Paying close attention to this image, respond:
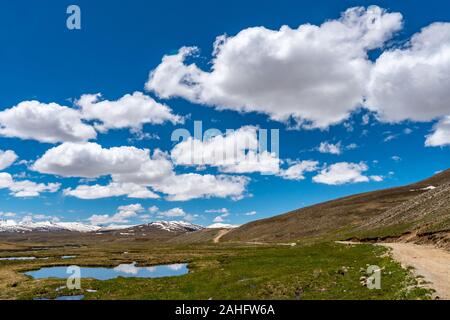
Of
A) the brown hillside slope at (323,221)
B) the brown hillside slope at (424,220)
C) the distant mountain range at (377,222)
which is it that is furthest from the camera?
the brown hillside slope at (323,221)

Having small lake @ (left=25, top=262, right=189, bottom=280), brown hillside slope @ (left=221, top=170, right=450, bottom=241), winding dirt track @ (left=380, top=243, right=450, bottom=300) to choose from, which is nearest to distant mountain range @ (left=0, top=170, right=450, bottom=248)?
brown hillside slope @ (left=221, top=170, right=450, bottom=241)

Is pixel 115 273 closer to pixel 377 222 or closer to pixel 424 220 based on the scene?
pixel 424 220

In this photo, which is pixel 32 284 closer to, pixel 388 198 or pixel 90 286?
pixel 90 286

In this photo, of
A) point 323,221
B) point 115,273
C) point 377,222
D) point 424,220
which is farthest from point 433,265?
point 323,221

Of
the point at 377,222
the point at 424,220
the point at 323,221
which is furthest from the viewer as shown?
the point at 323,221

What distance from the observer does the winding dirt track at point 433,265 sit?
2584cm

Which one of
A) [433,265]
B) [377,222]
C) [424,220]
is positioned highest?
[424,220]

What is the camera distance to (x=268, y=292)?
1243 inches

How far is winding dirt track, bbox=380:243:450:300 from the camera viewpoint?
25844 millimetres

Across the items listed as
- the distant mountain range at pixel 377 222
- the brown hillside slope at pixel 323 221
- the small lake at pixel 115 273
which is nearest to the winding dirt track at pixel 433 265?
the distant mountain range at pixel 377 222

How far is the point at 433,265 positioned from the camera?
37.0 m

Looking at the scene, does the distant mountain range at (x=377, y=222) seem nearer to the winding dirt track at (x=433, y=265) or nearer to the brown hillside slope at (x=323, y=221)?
the brown hillside slope at (x=323, y=221)

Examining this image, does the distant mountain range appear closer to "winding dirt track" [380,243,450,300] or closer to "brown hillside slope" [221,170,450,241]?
"brown hillside slope" [221,170,450,241]
